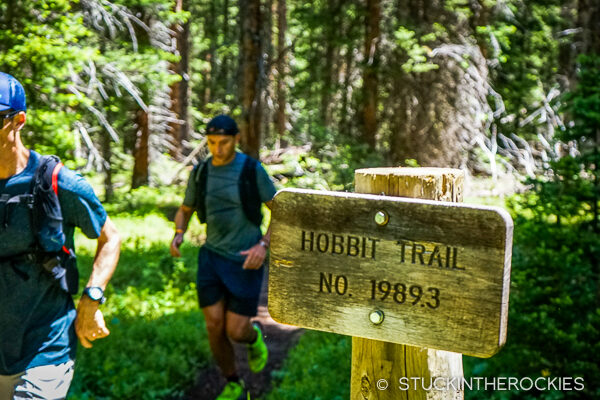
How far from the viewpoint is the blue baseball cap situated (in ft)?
10.3

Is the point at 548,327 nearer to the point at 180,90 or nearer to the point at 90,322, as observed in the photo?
the point at 90,322

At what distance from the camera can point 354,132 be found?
43.7ft

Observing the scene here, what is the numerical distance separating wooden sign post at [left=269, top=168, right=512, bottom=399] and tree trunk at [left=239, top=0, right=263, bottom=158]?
877 cm

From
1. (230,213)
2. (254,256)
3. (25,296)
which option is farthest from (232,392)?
(25,296)

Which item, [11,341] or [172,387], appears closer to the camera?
[11,341]

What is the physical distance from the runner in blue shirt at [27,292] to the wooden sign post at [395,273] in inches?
62.0

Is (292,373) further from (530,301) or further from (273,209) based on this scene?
(273,209)

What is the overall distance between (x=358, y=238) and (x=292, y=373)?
4.50 metres

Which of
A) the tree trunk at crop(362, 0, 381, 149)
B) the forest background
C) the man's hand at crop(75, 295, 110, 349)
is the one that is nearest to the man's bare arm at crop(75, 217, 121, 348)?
the man's hand at crop(75, 295, 110, 349)

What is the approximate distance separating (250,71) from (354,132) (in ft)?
11.1

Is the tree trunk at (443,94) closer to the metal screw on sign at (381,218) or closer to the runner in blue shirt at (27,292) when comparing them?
the runner in blue shirt at (27,292)

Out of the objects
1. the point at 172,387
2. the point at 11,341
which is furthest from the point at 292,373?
the point at 11,341

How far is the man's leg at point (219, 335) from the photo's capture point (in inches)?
209

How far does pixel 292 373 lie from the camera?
245 inches
